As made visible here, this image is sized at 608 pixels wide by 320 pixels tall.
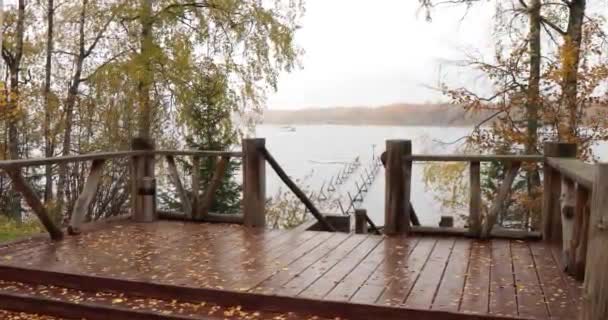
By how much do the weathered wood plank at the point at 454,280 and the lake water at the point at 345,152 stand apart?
212 inches

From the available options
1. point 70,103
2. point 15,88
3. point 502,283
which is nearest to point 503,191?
point 502,283

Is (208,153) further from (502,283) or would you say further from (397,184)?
(502,283)

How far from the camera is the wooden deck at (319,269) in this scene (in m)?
3.41

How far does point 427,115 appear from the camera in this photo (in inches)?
432

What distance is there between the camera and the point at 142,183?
20.2ft

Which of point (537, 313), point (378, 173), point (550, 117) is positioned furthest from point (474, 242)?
point (378, 173)

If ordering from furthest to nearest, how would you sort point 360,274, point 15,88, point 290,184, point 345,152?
point 345,152, point 15,88, point 290,184, point 360,274

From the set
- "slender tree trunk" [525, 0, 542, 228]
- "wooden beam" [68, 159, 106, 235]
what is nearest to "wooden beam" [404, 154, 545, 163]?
"wooden beam" [68, 159, 106, 235]

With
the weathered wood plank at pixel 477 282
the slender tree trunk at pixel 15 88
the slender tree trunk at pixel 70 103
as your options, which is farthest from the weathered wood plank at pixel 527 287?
the slender tree trunk at pixel 15 88

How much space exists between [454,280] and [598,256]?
1.63 m

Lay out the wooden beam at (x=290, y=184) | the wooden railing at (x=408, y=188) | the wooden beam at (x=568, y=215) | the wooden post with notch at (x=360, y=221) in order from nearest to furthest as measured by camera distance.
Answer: the wooden beam at (x=568, y=215) < the wooden railing at (x=408, y=188) < the wooden beam at (x=290, y=184) < the wooden post with notch at (x=360, y=221)

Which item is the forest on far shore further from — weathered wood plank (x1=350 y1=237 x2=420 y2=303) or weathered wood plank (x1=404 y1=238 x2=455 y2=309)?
weathered wood plank (x1=404 y1=238 x2=455 y2=309)

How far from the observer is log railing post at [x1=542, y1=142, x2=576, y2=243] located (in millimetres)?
4887

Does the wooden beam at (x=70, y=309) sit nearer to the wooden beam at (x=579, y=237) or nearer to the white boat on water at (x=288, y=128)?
the wooden beam at (x=579, y=237)
